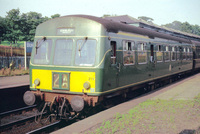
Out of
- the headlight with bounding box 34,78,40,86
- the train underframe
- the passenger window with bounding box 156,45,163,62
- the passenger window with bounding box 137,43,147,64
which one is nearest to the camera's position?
the train underframe

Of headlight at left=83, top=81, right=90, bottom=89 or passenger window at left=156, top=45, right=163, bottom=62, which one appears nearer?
headlight at left=83, top=81, right=90, bottom=89

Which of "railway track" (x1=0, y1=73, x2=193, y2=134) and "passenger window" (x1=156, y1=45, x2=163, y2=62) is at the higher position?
"passenger window" (x1=156, y1=45, x2=163, y2=62)

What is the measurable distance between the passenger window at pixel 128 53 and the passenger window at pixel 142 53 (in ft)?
2.10

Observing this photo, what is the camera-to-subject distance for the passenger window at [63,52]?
7.51 m

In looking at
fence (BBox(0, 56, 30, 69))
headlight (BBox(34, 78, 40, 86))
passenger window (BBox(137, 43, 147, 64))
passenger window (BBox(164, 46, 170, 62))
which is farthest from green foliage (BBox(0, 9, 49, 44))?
headlight (BBox(34, 78, 40, 86))

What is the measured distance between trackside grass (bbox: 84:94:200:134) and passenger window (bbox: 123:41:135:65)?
1.80 meters

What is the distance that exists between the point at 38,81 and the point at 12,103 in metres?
3.37

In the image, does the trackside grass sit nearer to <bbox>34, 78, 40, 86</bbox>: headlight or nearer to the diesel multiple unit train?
the diesel multiple unit train

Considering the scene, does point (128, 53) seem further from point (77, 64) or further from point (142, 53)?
point (77, 64)

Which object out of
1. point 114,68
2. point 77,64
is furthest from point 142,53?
point 77,64

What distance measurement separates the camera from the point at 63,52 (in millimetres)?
7605

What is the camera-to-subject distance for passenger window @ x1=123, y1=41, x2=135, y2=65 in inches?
341

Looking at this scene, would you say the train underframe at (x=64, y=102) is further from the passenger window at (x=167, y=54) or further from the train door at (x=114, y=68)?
the passenger window at (x=167, y=54)

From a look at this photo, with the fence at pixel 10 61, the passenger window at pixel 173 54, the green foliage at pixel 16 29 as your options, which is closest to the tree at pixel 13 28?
the green foliage at pixel 16 29
